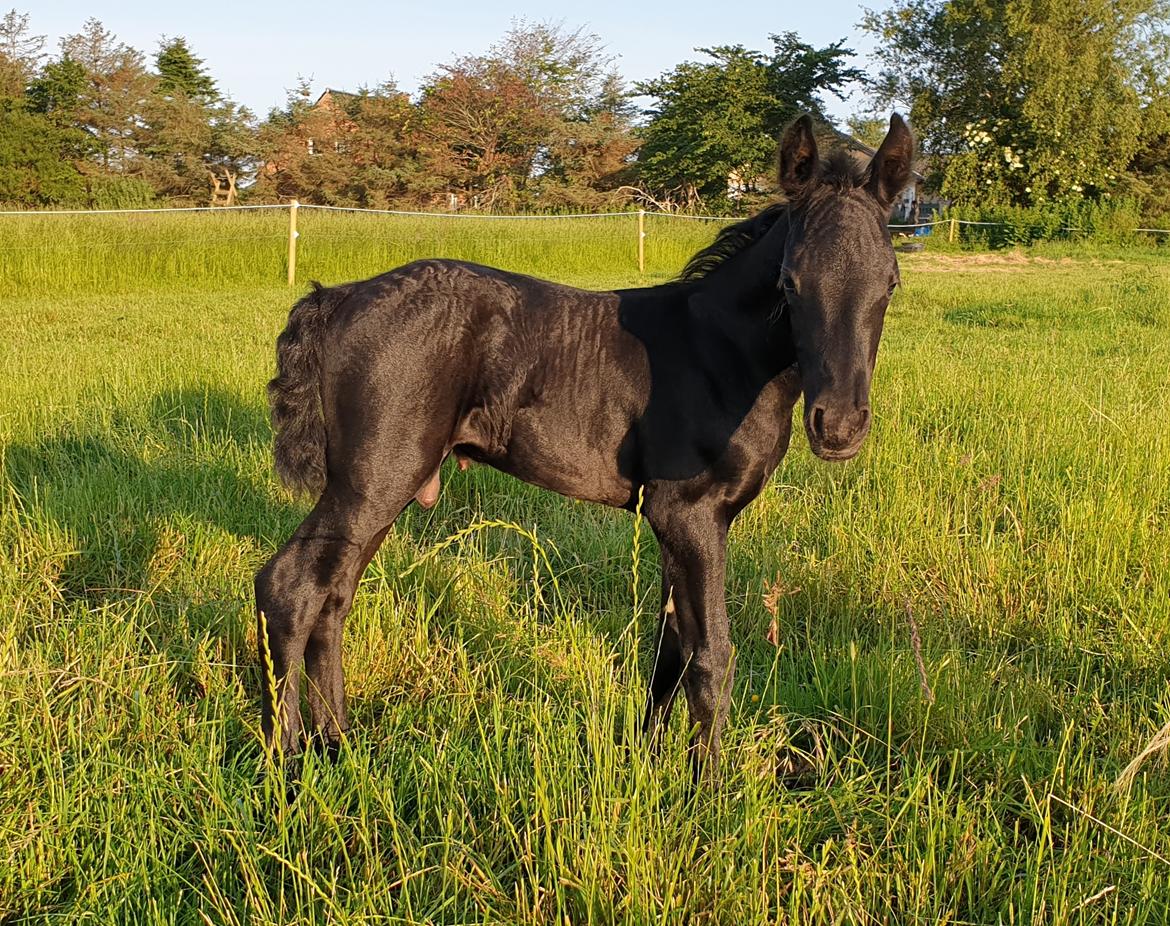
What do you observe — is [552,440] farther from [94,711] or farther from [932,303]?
[932,303]

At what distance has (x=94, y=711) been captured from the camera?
267 cm

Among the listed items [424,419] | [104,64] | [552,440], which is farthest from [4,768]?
[104,64]

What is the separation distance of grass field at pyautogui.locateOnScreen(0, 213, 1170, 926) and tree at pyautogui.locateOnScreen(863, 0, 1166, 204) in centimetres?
3008

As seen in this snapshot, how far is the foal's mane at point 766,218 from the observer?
2.64 meters

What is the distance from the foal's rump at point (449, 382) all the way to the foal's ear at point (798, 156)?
26.8 inches

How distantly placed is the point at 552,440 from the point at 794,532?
6.05 ft

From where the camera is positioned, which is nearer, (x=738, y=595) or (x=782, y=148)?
(x=782, y=148)

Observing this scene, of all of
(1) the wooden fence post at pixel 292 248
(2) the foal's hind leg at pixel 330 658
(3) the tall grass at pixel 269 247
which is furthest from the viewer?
(1) the wooden fence post at pixel 292 248

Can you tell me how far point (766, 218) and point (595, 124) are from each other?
37834mm

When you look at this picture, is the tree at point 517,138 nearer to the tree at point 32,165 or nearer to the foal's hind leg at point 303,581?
the tree at point 32,165

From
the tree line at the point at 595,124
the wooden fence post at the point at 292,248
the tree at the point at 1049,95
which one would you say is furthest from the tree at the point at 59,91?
the tree at the point at 1049,95

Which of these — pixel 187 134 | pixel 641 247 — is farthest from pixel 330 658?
pixel 187 134

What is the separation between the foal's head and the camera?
2316 millimetres

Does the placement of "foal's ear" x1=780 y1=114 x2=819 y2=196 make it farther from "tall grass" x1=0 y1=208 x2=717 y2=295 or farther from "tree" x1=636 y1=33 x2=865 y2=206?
"tree" x1=636 y1=33 x2=865 y2=206
